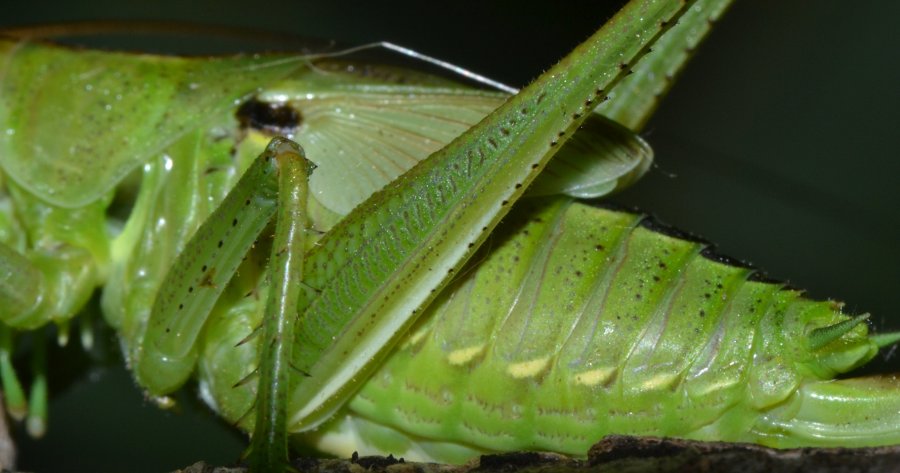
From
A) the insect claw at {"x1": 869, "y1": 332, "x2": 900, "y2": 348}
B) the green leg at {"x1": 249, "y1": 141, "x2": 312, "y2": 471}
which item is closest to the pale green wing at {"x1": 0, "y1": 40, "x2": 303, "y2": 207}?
the green leg at {"x1": 249, "y1": 141, "x2": 312, "y2": 471}

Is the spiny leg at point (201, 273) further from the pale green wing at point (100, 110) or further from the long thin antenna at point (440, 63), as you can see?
the long thin antenna at point (440, 63)

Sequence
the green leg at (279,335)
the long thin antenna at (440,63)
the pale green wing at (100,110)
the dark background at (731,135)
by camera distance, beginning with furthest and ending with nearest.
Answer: the dark background at (731,135) < the pale green wing at (100,110) < the long thin antenna at (440,63) < the green leg at (279,335)

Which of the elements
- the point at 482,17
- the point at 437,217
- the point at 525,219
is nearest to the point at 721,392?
the point at 525,219

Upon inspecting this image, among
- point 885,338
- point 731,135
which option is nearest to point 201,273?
point 885,338

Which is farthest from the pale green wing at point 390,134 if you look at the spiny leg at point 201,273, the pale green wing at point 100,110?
the spiny leg at point 201,273

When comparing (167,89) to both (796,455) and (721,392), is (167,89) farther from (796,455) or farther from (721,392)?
(796,455)
